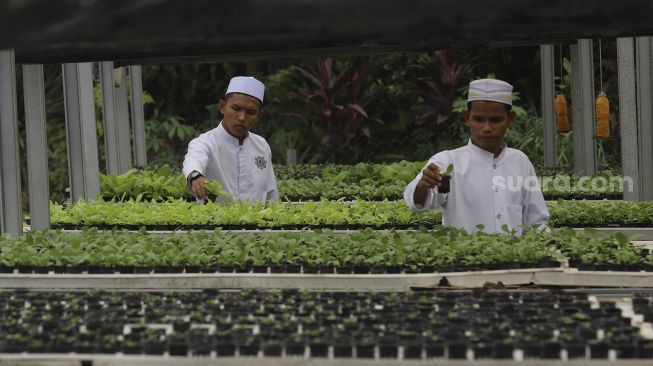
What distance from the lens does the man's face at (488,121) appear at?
17.7 ft

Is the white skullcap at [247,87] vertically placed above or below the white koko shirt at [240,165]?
above

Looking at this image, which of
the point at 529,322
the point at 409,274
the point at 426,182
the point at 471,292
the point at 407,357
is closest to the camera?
the point at 407,357

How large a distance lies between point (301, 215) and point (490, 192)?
1223mm

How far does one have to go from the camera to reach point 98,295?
155 inches

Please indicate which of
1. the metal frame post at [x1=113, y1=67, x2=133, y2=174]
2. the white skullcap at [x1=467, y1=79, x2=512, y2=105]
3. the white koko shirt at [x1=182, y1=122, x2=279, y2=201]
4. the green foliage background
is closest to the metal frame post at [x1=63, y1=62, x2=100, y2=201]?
the white koko shirt at [x1=182, y1=122, x2=279, y2=201]

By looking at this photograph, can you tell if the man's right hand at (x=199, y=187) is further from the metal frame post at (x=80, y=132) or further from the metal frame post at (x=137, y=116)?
the metal frame post at (x=137, y=116)

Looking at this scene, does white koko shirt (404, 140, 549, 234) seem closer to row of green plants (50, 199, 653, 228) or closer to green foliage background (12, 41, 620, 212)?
row of green plants (50, 199, 653, 228)

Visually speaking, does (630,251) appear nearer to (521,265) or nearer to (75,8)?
(521,265)

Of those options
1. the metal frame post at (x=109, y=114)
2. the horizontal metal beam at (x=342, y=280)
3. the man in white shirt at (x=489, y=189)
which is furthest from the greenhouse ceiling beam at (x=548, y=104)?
the horizontal metal beam at (x=342, y=280)

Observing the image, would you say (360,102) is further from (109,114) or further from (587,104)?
(109,114)

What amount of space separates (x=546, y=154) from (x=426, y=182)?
292 inches

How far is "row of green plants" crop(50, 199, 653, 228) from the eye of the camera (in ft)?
20.4

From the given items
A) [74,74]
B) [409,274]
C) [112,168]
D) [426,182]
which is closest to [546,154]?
[112,168]

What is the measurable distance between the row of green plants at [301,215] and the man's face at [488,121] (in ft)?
3.11
